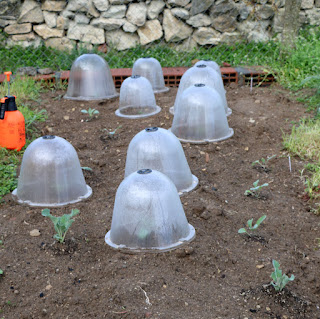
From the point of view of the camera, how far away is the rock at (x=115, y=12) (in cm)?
781

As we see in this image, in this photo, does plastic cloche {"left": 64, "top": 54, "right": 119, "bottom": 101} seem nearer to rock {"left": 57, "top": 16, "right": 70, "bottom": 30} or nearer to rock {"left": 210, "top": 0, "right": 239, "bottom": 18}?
rock {"left": 57, "top": 16, "right": 70, "bottom": 30}

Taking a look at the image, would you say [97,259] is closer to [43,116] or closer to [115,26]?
[43,116]

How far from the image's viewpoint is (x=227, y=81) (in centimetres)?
682

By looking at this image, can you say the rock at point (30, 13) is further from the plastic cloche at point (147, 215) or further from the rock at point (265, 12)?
the plastic cloche at point (147, 215)

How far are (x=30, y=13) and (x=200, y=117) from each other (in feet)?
13.5

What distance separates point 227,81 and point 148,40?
1623 millimetres

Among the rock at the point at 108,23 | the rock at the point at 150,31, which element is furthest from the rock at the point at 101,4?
the rock at the point at 150,31

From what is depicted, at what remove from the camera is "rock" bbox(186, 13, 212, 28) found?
7.88 m

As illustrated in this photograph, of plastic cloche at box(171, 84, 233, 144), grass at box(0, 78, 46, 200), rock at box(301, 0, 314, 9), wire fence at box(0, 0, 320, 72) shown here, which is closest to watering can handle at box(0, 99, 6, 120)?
grass at box(0, 78, 46, 200)

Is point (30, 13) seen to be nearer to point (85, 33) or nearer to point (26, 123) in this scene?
point (85, 33)

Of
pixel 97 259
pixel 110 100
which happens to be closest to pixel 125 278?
pixel 97 259

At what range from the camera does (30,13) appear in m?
7.83

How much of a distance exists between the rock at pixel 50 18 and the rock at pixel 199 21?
187cm

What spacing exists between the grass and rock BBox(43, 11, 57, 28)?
5.18 ft
